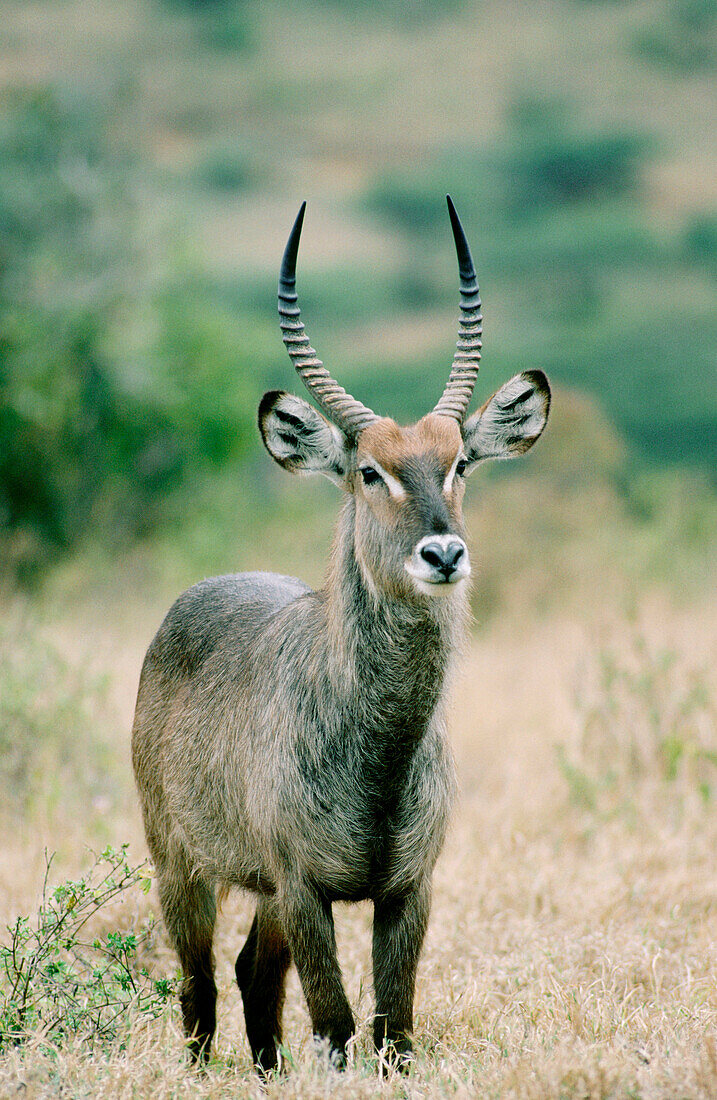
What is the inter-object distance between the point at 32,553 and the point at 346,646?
10.8 metres

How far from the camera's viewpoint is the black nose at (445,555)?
11.3 ft

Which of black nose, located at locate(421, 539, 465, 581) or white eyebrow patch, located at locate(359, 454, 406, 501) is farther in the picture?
white eyebrow patch, located at locate(359, 454, 406, 501)

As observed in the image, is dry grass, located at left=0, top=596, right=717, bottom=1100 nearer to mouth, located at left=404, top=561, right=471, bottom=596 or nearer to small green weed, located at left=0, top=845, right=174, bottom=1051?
small green weed, located at left=0, top=845, right=174, bottom=1051

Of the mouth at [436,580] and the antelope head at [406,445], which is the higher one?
the antelope head at [406,445]

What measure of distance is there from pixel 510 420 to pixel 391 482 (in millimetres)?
775

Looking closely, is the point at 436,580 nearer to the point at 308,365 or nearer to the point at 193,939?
the point at 308,365

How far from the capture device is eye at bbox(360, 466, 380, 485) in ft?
12.6

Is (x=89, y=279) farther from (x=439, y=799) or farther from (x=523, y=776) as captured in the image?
(x=439, y=799)

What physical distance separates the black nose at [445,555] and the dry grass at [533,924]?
0.68 metres

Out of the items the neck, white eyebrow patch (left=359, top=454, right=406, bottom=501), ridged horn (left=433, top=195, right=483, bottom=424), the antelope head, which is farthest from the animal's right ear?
the neck

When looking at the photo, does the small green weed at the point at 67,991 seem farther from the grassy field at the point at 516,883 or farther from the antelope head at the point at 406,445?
the antelope head at the point at 406,445

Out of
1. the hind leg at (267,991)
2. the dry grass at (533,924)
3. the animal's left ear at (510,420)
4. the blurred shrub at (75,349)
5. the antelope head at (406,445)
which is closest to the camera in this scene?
the dry grass at (533,924)

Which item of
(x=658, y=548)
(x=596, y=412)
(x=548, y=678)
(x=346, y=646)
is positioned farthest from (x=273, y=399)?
(x=596, y=412)

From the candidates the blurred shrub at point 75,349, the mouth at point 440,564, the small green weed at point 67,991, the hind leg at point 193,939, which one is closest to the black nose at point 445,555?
the mouth at point 440,564
